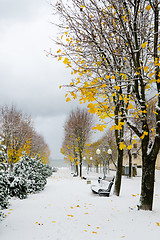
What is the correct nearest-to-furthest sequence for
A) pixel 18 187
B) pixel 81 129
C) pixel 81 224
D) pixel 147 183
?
pixel 81 224, pixel 147 183, pixel 18 187, pixel 81 129

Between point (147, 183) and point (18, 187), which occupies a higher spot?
point (147, 183)

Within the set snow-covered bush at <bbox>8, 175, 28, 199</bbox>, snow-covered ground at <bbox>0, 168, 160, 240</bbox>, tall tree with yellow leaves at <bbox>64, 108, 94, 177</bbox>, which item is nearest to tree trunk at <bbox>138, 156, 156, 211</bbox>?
snow-covered ground at <bbox>0, 168, 160, 240</bbox>

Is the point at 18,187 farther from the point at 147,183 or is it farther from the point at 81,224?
the point at 147,183

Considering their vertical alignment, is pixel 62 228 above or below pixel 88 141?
below

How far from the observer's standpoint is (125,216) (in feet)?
19.1

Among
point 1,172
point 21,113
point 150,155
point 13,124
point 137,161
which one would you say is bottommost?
point 137,161

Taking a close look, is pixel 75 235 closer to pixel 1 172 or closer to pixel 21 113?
pixel 1 172

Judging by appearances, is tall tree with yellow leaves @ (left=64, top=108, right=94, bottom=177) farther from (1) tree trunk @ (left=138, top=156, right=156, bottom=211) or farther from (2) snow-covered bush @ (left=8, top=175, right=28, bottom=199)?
(1) tree trunk @ (left=138, top=156, right=156, bottom=211)

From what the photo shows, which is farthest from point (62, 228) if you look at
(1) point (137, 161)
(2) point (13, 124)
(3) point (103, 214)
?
(1) point (137, 161)

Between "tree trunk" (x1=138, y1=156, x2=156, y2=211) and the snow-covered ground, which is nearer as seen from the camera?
the snow-covered ground

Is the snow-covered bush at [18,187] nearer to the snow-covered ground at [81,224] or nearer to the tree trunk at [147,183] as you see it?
the snow-covered ground at [81,224]

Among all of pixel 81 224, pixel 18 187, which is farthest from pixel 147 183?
pixel 18 187

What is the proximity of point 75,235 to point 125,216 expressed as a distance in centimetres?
214

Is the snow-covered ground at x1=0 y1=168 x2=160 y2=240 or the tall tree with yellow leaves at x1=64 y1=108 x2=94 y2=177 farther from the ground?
the tall tree with yellow leaves at x1=64 y1=108 x2=94 y2=177
